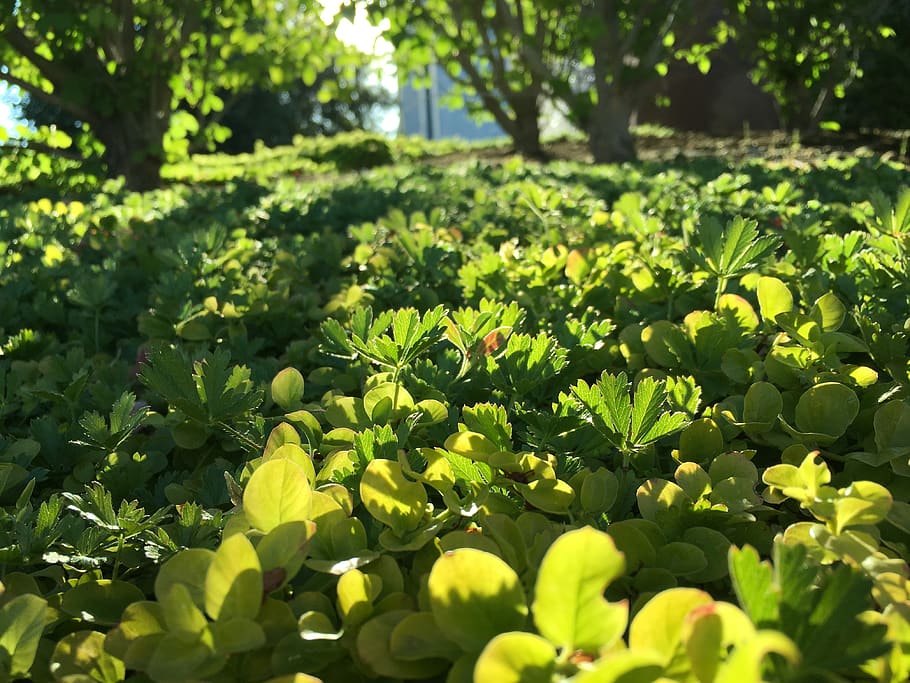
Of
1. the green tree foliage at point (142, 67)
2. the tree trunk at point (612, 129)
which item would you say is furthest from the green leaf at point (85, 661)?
the tree trunk at point (612, 129)

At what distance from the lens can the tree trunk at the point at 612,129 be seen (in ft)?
27.9

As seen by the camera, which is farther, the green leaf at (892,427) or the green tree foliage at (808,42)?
the green tree foliage at (808,42)

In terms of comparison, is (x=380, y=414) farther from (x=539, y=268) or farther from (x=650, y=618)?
(x=539, y=268)

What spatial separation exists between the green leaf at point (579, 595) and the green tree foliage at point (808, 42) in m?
8.95

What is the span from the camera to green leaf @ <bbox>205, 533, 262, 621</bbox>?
641 millimetres

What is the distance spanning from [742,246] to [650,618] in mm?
804

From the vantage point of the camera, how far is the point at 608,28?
802 cm

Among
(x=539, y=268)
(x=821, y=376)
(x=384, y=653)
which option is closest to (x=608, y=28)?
(x=539, y=268)

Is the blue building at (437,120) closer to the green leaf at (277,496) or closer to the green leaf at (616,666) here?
the green leaf at (277,496)

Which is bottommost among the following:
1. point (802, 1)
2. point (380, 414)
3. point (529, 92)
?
point (380, 414)

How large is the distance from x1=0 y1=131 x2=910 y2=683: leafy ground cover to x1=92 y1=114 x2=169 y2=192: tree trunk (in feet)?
21.6

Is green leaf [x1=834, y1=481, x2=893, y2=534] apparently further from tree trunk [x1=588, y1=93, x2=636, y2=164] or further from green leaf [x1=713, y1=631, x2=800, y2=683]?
tree trunk [x1=588, y1=93, x2=636, y2=164]

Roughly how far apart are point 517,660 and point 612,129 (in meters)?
8.62

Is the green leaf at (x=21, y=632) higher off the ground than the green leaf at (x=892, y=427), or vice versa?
the green leaf at (x=892, y=427)
